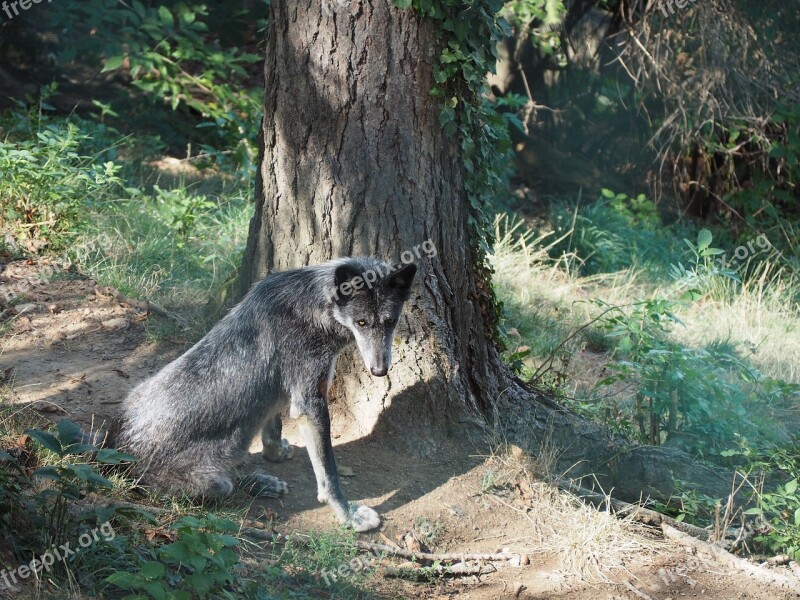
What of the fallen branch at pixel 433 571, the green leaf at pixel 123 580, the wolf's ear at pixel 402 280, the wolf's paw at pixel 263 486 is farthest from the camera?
the wolf's paw at pixel 263 486

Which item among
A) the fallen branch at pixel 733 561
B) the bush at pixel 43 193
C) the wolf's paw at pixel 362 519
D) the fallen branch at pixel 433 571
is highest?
the bush at pixel 43 193

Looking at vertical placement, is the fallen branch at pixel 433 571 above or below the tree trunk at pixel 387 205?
below

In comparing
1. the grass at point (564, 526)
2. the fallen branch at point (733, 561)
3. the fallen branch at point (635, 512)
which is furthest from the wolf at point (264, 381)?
the fallen branch at point (733, 561)

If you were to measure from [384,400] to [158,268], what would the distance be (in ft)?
10.6

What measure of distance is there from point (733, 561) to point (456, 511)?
1.71 metres

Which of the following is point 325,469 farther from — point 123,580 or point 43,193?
point 43,193

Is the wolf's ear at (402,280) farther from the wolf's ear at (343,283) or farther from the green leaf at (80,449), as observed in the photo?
the green leaf at (80,449)

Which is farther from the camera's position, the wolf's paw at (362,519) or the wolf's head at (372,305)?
the wolf's head at (372,305)

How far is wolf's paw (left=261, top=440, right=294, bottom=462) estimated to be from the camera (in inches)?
212

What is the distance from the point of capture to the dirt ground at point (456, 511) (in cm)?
470

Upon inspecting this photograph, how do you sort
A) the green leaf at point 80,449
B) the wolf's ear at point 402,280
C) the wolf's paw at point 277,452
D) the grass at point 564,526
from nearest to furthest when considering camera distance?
1. the green leaf at point 80,449
2. the grass at point 564,526
3. the wolf's ear at point 402,280
4. the wolf's paw at point 277,452

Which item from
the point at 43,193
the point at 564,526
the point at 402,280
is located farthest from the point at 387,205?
the point at 43,193

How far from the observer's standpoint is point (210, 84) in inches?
406

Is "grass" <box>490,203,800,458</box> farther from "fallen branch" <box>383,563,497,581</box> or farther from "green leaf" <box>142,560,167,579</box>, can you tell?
"green leaf" <box>142,560,167,579</box>
